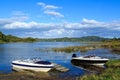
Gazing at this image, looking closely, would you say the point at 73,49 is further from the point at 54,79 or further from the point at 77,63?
the point at 54,79

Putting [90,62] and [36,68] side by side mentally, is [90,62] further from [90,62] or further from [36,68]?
[36,68]

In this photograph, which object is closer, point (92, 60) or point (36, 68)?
point (36, 68)

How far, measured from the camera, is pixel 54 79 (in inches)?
1442

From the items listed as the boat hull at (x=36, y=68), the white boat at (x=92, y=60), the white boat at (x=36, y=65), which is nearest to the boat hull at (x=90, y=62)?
the white boat at (x=92, y=60)

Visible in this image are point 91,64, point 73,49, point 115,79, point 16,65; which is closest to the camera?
point 115,79

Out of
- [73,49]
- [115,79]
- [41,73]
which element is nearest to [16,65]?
[41,73]

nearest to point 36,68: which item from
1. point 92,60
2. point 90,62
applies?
point 92,60

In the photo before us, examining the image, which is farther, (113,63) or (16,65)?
(113,63)

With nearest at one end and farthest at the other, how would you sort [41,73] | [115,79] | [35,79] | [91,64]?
[115,79] → [35,79] → [41,73] → [91,64]

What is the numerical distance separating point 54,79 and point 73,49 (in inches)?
2515

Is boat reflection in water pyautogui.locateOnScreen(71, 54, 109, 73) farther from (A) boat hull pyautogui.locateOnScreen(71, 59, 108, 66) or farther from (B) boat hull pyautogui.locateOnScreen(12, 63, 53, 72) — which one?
(B) boat hull pyautogui.locateOnScreen(12, 63, 53, 72)

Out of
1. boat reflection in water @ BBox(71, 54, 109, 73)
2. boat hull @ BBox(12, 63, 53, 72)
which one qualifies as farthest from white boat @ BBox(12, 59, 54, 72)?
boat reflection in water @ BBox(71, 54, 109, 73)

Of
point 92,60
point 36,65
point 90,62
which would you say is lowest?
point 90,62

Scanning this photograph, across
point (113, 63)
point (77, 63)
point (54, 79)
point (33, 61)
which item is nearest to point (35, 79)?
point (54, 79)
